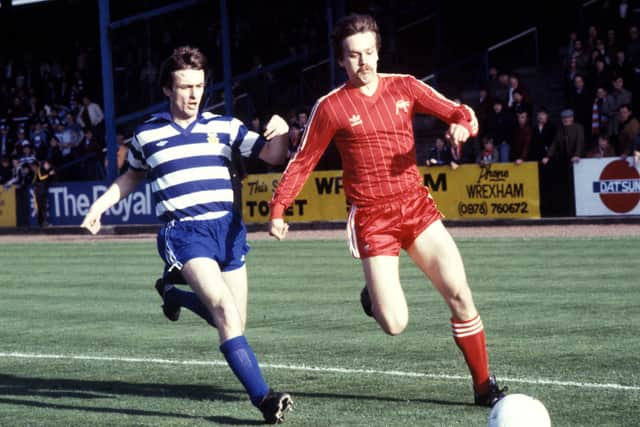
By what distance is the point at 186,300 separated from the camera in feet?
A: 26.6

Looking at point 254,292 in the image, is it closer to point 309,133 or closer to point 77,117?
point 309,133

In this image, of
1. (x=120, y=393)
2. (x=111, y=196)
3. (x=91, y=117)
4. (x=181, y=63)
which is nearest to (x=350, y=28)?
(x=181, y=63)

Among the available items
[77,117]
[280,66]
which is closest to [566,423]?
[280,66]

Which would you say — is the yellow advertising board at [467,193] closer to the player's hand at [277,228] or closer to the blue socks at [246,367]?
the player's hand at [277,228]

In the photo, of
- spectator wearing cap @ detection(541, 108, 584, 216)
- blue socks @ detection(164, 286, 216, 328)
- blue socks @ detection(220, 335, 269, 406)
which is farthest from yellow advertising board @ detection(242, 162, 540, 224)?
blue socks @ detection(220, 335, 269, 406)

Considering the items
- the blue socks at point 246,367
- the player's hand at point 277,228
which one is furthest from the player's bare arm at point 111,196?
the blue socks at point 246,367

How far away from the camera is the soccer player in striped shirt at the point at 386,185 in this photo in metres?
7.33

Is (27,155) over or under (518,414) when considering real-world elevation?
over

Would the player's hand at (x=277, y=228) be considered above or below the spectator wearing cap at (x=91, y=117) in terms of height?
below

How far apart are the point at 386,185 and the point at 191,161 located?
3.89ft

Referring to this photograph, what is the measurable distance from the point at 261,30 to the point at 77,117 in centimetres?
625

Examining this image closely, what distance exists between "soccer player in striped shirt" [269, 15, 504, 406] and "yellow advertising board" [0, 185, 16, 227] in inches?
1070

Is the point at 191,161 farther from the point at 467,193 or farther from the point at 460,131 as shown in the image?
the point at 467,193

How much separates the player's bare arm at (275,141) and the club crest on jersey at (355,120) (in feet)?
1.41
